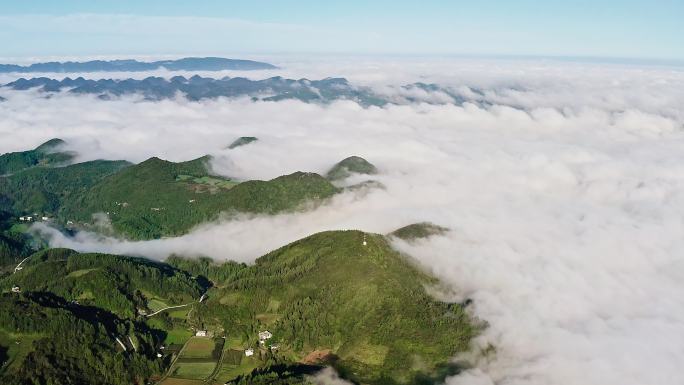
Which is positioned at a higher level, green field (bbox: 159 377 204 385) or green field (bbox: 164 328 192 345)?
green field (bbox: 159 377 204 385)

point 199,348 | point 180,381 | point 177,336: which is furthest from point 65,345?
point 199,348

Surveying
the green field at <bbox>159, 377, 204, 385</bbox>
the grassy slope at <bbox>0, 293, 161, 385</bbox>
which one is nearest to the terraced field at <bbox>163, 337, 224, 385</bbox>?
the green field at <bbox>159, 377, 204, 385</bbox>

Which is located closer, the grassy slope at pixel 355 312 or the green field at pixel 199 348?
the grassy slope at pixel 355 312

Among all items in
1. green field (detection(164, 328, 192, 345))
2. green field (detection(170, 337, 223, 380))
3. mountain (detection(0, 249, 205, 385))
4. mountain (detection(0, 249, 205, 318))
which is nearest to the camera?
mountain (detection(0, 249, 205, 385))

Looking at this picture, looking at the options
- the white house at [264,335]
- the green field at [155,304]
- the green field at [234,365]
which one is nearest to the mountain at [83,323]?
the green field at [155,304]

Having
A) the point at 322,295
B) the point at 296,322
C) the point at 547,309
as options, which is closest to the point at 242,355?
the point at 296,322

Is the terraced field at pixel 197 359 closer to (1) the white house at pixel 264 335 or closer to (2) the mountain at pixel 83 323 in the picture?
(2) the mountain at pixel 83 323

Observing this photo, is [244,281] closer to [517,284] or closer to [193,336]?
[193,336]

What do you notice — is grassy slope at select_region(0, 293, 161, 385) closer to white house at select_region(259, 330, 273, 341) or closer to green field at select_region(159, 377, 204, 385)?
green field at select_region(159, 377, 204, 385)
